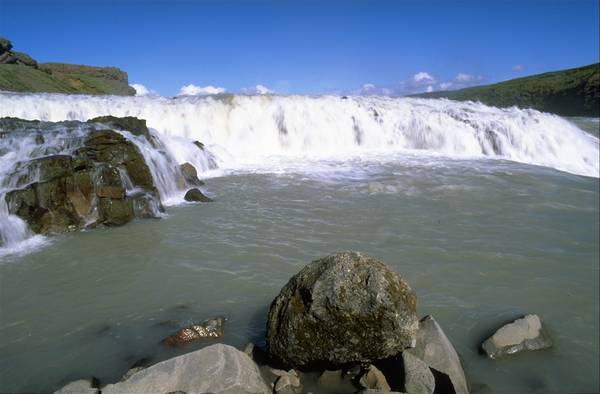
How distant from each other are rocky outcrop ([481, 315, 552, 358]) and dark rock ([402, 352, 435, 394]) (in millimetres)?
1193

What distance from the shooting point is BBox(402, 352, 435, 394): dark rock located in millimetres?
3639

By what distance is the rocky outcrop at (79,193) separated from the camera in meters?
8.74

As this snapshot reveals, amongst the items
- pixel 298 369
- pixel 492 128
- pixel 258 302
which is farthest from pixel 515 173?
pixel 298 369

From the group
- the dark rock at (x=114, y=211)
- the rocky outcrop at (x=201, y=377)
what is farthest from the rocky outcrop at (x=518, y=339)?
the dark rock at (x=114, y=211)

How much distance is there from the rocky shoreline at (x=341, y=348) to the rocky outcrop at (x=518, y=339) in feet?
1.98

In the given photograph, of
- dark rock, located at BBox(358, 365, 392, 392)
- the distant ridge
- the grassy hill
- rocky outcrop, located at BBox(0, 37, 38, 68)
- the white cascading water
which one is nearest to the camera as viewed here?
dark rock, located at BBox(358, 365, 392, 392)

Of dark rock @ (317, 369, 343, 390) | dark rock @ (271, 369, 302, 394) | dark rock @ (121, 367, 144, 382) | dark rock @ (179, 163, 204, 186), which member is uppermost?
dark rock @ (179, 163, 204, 186)

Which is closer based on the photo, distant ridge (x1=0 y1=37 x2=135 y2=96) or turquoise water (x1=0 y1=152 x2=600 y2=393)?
turquoise water (x1=0 y1=152 x2=600 y2=393)

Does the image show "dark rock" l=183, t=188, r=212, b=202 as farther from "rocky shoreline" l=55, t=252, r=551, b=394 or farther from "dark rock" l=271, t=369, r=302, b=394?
"dark rock" l=271, t=369, r=302, b=394

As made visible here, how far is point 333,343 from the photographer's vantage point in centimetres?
392

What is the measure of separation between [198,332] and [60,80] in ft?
151

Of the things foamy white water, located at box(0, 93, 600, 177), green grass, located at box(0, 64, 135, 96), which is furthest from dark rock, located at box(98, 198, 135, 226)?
green grass, located at box(0, 64, 135, 96)

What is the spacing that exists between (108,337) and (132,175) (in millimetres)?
6459

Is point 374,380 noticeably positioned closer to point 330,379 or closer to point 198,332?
point 330,379
